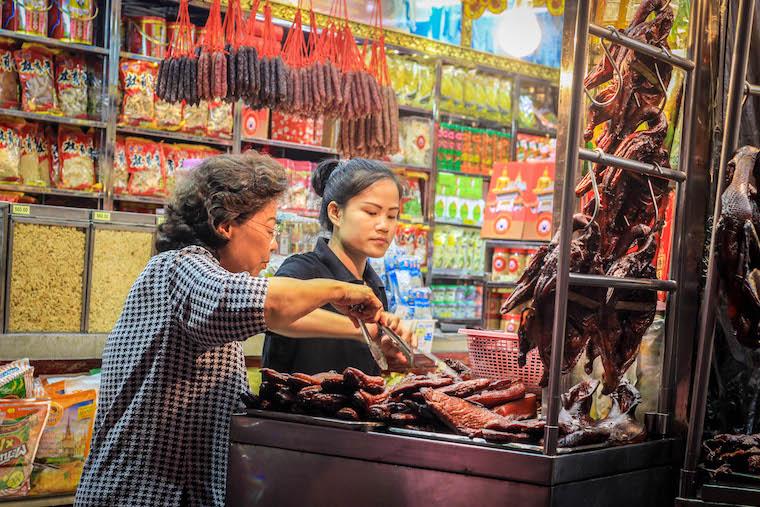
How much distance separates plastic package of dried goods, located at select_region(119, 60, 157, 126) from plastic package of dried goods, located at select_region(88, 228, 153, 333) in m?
1.78

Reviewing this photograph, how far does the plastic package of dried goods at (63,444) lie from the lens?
3572 mm

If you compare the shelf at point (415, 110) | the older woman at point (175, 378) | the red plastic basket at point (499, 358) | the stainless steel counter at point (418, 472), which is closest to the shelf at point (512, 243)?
the shelf at point (415, 110)

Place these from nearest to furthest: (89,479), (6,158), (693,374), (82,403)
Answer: (693,374) < (89,479) < (82,403) < (6,158)

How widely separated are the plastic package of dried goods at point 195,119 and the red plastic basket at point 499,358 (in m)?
4.33

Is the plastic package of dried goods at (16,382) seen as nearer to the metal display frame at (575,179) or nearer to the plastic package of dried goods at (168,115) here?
the metal display frame at (575,179)

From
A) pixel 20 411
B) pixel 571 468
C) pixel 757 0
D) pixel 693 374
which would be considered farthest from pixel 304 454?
pixel 20 411

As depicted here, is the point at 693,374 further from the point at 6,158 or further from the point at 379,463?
the point at 6,158

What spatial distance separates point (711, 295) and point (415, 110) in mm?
5672

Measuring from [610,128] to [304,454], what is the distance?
95 centimetres

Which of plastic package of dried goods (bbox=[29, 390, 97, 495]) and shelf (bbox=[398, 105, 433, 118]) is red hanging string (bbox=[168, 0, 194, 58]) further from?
shelf (bbox=[398, 105, 433, 118])

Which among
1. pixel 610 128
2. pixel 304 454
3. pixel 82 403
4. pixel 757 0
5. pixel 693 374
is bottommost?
pixel 82 403

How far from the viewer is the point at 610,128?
190cm

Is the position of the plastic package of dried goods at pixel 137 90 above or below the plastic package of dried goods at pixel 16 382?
above

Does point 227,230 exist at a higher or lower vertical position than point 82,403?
higher
